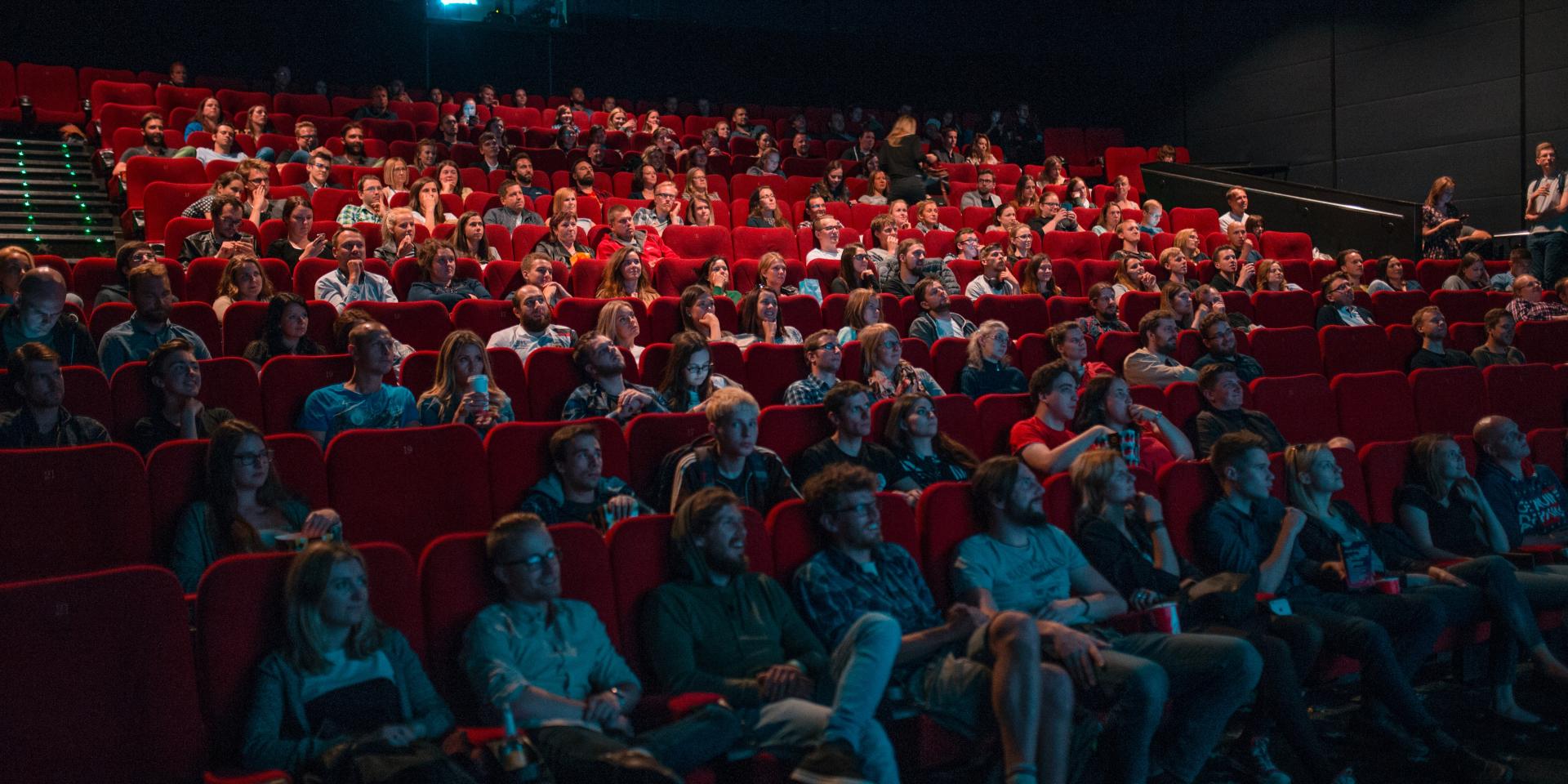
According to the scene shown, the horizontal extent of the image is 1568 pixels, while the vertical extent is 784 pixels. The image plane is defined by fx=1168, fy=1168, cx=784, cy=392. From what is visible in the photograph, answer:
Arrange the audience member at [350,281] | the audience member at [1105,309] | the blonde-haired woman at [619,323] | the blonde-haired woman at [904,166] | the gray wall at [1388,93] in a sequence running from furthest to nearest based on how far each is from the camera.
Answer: the gray wall at [1388,93] < the blonde-haired woman at [904,166] < the audience member at [1105,309] < the audience member at [350,281] < the blonde-haired woman at [619,323]

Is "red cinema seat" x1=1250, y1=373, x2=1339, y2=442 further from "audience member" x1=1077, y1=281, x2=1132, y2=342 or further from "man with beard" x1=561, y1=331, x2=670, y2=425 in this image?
"man with beard" x1=561, y1=331, x2=670, y2=425

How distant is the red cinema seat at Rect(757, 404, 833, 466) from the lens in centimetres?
232

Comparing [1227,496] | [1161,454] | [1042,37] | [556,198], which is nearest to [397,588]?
[1227,496]

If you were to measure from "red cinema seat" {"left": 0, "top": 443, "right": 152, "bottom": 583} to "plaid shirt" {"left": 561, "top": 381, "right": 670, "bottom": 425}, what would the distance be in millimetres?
831

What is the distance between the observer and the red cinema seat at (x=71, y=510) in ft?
5.50

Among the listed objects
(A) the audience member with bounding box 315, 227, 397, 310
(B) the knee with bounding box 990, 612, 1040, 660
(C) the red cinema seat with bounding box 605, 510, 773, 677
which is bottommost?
(B) the knee with bounding box 990, 612, 1040, 660

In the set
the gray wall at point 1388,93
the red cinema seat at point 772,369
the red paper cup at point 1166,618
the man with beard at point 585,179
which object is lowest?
the red paper cup at point 1166,618

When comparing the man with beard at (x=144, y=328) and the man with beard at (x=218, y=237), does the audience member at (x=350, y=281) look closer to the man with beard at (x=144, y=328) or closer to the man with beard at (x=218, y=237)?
the man with beard at (x=218, y=237)

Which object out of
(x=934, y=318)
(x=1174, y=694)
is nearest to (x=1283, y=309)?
(x=934, y=318)

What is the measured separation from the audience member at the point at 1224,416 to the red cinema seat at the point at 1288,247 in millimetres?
2532

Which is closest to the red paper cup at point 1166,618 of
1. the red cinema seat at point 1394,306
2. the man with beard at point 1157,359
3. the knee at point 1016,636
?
the knee at point 1016,636

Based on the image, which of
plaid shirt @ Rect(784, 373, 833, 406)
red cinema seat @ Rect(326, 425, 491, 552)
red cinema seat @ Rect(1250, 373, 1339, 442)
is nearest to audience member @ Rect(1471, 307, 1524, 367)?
red cinema seat @ Rect(1250, 373, 1339, 442)

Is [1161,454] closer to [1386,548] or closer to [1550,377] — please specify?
[1386,548]

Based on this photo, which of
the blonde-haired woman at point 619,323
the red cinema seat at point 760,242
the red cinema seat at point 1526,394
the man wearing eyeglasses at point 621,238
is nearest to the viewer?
the blonde-haired woman at point 619,323
